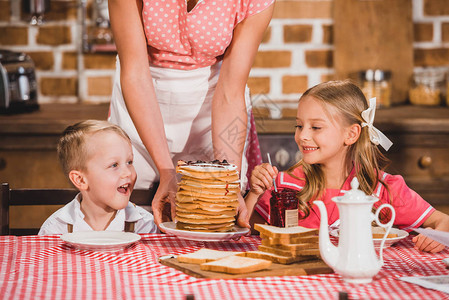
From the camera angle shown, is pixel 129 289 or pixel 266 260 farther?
pixel 266 260

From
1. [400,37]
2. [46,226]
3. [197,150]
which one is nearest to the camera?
[46,226]

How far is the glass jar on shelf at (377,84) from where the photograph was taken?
290 cm

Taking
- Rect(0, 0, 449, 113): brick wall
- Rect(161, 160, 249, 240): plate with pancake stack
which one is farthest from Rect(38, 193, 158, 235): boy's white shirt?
Rect(0, 0, 449, 113): brick wall

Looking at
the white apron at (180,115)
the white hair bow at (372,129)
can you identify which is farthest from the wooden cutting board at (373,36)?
the white hair bow at (372,129)

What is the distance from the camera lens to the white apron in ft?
6.60

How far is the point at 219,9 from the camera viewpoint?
187 centimetres

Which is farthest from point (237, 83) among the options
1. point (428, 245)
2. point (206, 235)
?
point (428, 245)

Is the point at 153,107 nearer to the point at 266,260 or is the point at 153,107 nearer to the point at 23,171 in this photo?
the point at 266,260

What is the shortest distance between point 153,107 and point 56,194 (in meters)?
0.34

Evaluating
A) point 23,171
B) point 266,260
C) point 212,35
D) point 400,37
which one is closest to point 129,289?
point 266,260

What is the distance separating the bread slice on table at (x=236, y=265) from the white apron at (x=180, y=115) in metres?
0.82

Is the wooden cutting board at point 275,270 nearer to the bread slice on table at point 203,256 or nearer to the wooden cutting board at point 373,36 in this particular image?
the bread slice on table at point 203,256

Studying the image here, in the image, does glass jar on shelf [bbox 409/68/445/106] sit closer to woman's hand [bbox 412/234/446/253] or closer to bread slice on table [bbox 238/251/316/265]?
woman's hand [bbox 412/234/446/253]

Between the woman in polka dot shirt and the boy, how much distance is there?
0.29 ft
